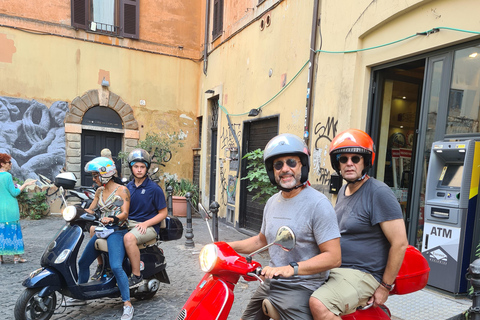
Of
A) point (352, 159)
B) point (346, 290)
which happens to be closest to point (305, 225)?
point (346, 290)

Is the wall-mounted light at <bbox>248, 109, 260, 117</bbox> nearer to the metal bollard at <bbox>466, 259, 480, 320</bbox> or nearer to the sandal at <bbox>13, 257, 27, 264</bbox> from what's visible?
Answer: the sandal at <bbox>13, 257, 27, 264</bbox>

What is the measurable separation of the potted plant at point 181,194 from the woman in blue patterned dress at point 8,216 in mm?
5086

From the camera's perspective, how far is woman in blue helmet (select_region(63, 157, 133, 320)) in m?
3.58

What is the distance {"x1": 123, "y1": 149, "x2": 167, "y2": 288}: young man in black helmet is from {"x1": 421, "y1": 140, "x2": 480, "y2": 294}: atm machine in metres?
3.42

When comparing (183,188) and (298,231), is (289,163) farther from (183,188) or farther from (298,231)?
(183,188)

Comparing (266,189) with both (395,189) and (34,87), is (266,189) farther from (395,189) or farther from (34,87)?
(34,87)

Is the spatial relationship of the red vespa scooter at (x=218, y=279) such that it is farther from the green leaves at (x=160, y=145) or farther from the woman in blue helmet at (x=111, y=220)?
the green leaves at (x=160, y=145)

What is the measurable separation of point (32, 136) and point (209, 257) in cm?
1070

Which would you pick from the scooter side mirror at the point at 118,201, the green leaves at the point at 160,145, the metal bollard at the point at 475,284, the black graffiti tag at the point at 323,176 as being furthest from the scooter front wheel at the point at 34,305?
the green leaves at the point at 160,145

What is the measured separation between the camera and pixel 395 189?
577 cm

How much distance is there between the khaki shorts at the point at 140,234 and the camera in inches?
148

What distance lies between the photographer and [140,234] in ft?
12.4

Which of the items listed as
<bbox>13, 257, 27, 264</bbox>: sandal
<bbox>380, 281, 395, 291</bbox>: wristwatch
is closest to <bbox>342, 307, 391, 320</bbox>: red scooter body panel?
Answer: <bbox>380, 281, 395, 291</bbox>: wristwatch

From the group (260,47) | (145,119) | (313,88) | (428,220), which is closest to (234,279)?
(428,220)
